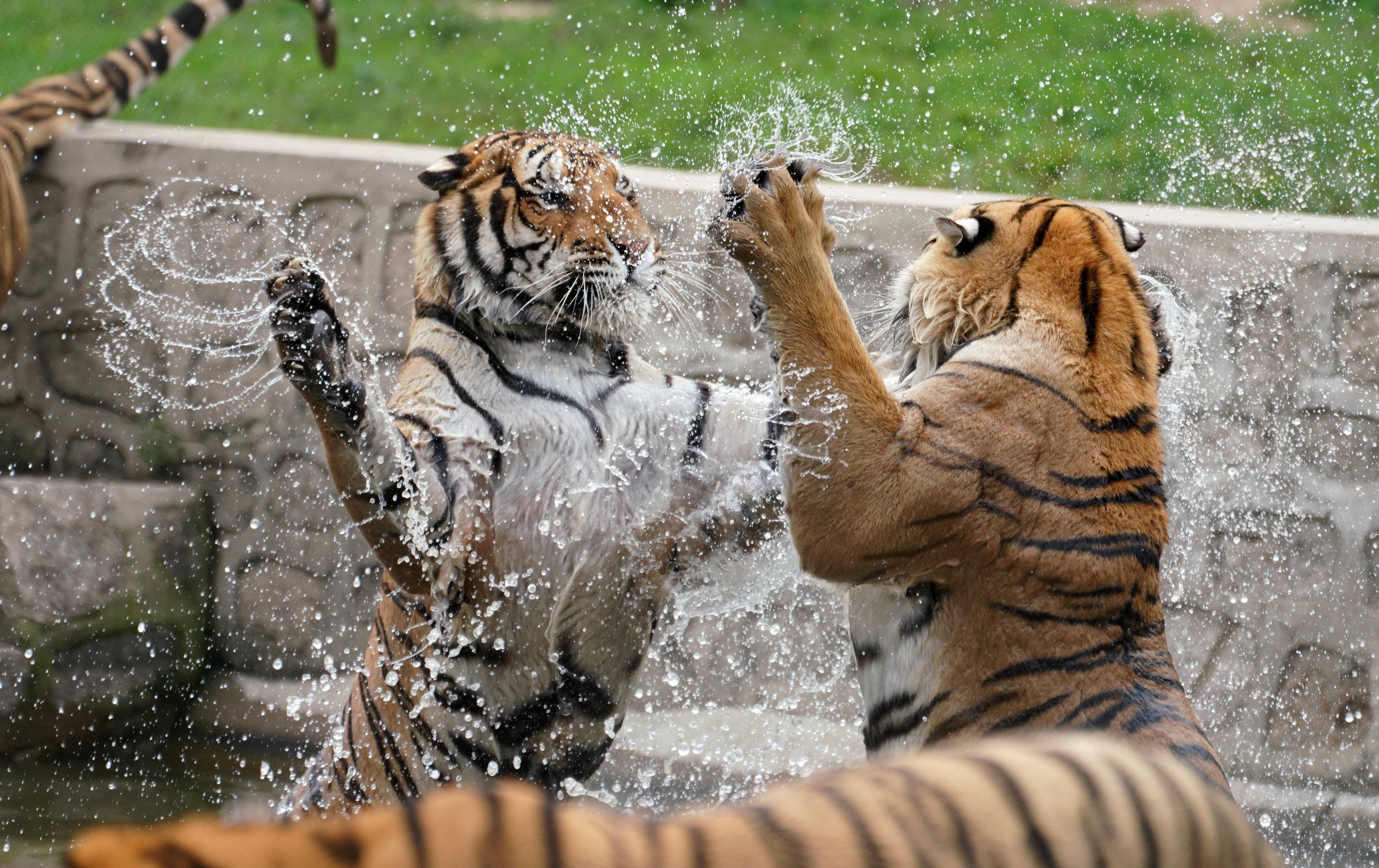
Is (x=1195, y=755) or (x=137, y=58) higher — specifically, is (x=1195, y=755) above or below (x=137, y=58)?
below

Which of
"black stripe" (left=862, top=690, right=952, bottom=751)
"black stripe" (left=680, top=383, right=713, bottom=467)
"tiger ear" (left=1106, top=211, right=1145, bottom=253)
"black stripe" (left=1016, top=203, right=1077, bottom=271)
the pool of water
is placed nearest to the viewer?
"black stripe" (left=862, top=690, right=952, bottom=751)

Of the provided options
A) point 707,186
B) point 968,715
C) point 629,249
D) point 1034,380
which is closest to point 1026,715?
point 968,715

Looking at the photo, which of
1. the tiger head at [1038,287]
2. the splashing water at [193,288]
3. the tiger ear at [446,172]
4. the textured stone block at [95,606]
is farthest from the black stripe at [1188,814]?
the textured stone block at [95,606]

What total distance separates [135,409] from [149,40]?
1.36 m

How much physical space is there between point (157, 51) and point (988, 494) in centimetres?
340

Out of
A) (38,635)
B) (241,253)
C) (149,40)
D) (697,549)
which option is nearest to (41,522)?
(38,635)

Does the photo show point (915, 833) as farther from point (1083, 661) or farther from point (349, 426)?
point (349, 426)

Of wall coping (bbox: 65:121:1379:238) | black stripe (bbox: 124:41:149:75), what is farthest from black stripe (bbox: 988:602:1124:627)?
black stripe (bbox: 124:41:149:75)

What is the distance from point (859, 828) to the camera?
1.94ft

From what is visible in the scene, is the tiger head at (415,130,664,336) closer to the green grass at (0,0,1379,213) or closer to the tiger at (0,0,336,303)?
the green grass at (0,0,1379,213)

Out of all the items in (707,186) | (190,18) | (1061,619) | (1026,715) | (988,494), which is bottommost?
(1026,715)

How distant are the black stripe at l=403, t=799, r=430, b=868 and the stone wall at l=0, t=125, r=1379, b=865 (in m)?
2.25

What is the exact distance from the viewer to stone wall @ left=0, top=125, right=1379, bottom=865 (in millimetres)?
2969

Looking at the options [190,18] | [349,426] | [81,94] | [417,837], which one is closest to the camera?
[417,837]
